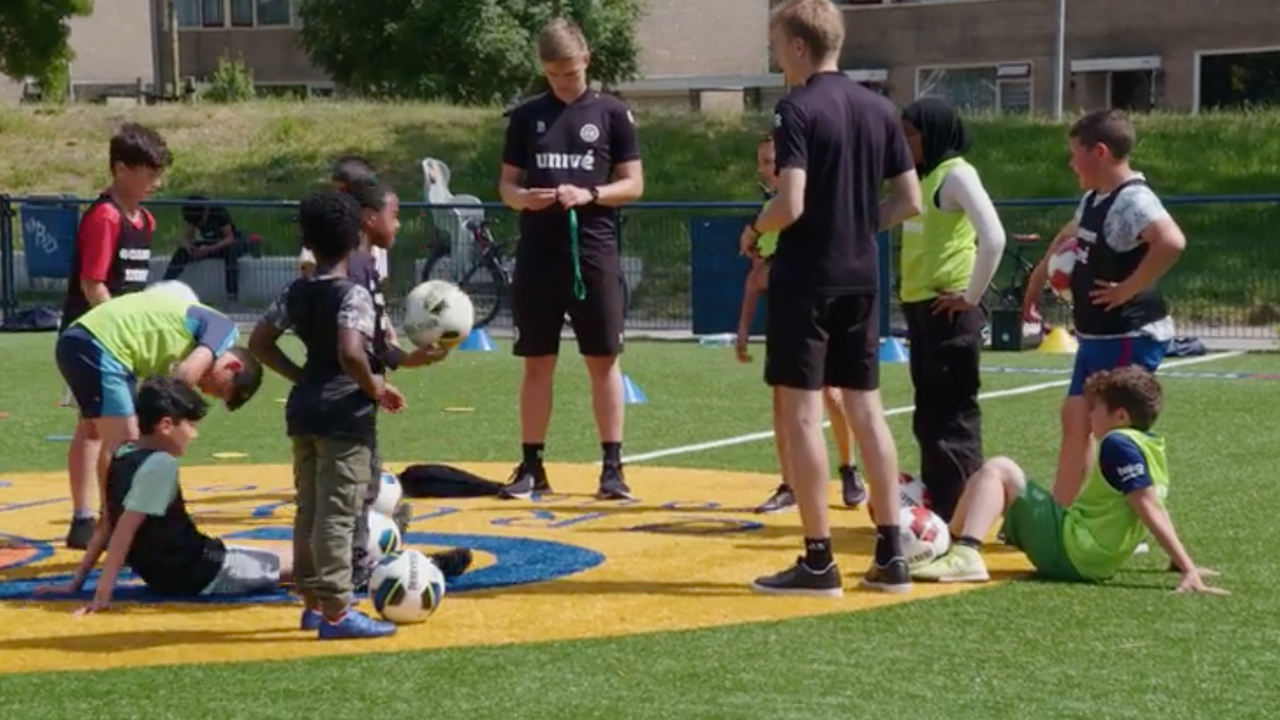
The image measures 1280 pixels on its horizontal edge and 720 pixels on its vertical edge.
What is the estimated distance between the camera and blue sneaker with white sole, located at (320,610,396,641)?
705 centimetres

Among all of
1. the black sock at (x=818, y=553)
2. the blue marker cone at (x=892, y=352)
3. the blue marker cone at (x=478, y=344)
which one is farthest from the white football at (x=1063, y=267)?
the blue marker cone at (x=478, y=344)

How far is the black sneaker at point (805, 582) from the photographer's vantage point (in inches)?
304

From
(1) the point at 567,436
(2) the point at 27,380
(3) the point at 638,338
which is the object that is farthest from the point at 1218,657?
(3) the point at 638,338

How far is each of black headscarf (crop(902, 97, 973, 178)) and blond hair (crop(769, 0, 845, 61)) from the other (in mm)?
969

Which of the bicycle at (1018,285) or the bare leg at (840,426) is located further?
the bicycle at (1018,285)

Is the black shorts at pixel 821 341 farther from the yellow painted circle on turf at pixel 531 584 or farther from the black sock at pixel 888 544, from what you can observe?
the yellow painted circle on turf at pixel 531 584

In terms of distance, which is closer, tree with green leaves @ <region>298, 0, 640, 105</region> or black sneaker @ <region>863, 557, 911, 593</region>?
black sneaker @ <region>863, 557, 911, 593</region>

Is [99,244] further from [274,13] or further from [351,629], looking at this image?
[274,13]

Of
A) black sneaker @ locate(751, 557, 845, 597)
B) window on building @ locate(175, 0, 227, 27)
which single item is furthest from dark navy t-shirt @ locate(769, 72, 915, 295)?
window on building @ locate(175, 0, 227, 27)

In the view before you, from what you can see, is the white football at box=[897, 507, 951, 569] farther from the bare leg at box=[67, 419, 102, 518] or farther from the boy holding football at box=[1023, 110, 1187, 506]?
the bare leg at box=[67, 419, 102, 518]

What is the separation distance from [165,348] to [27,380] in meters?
9.65

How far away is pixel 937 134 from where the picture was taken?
872 centimetres

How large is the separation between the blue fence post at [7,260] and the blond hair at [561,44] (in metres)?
15.7

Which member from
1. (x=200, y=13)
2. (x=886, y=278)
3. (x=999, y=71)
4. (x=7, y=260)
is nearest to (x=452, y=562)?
(x=886, y=278)
